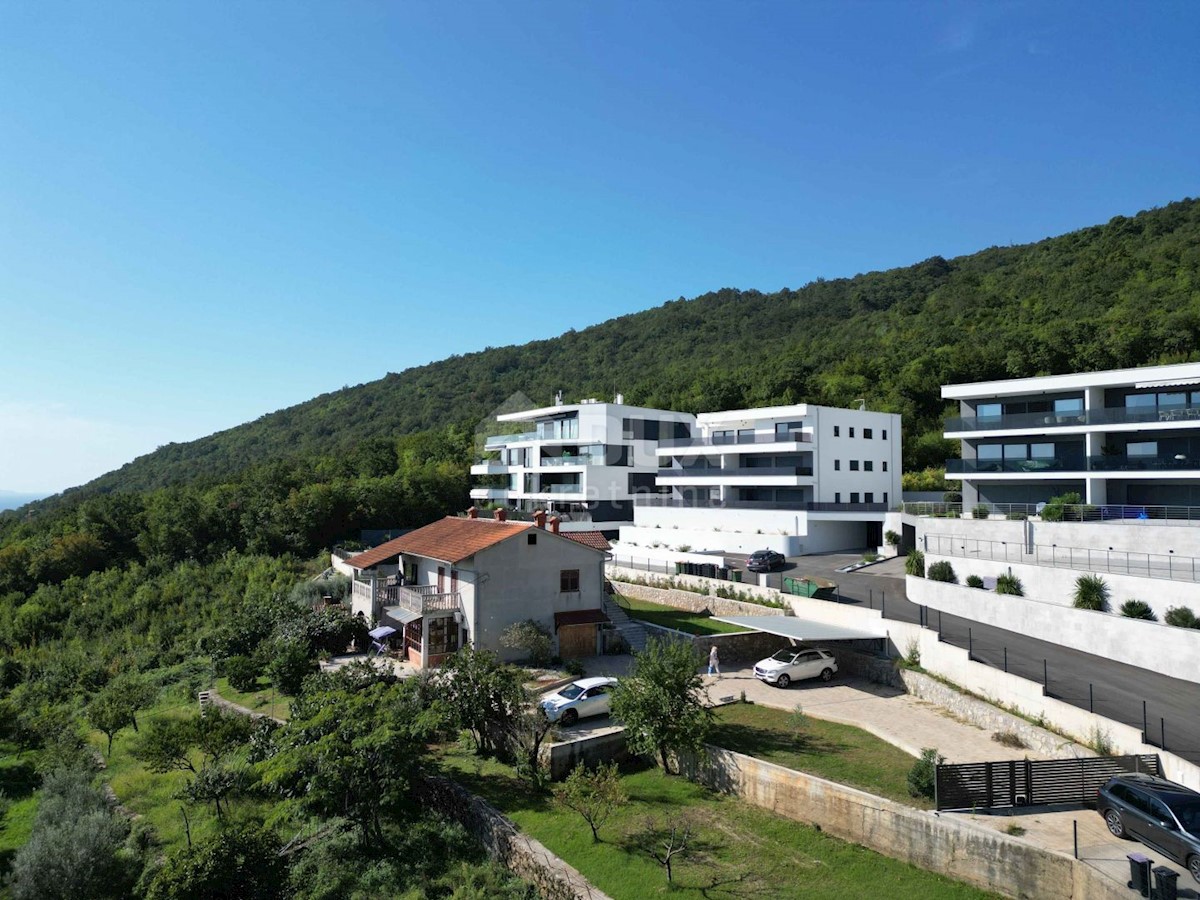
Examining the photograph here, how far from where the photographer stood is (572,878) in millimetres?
13594

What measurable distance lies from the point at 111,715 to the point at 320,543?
3651 cm

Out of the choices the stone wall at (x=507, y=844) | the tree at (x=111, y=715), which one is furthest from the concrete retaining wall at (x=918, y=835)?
the tree at (x=111, y=715)

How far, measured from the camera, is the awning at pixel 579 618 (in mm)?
28227

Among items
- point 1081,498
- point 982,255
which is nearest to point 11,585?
Result: point 1081,498

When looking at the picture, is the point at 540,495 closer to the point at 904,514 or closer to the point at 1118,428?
the point at 904,514

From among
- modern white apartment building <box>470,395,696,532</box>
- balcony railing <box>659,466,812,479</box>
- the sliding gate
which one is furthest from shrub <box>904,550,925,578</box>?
modern white apartment building <box>470,395,696,532</box>

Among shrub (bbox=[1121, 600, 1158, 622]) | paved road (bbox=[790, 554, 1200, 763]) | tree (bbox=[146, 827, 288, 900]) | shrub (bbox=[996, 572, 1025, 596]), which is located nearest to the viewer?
tree (bbox=[146, 827, 288, 900])

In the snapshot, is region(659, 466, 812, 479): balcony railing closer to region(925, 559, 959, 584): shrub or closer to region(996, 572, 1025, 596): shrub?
region(925, 559, 959, 584): shrub

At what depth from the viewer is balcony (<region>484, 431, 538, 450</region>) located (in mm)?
64562

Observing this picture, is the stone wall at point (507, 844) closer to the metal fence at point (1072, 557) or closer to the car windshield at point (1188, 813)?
the car windshield at point (1188, 813)

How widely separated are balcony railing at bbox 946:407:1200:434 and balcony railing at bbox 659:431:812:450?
1085cm

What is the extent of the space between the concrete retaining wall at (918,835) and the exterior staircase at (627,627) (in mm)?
12253

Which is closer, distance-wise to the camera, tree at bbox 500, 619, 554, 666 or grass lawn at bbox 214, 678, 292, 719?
grass lawn at bbox 214, 678, 292, 719

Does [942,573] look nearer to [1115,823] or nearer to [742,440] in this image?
[1115,823]
